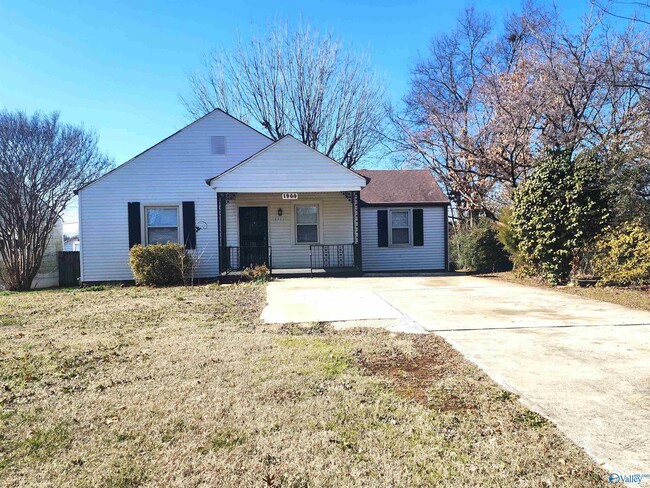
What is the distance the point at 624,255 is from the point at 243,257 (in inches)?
436

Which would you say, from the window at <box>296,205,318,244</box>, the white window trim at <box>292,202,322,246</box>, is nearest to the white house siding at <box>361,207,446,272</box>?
the white window trim at <box>292,202,322,246</box>

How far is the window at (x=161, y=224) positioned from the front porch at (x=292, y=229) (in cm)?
180

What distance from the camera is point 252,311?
7.23 metres

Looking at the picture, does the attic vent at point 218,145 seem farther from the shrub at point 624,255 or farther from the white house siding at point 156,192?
the shrub at point 624,255

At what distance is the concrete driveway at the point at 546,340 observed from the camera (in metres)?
2.72

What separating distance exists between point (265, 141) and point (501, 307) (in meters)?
10.3

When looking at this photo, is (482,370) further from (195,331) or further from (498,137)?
(498,137)

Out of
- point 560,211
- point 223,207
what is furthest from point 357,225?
point 560,211

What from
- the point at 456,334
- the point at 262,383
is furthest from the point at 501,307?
the point at 262,383

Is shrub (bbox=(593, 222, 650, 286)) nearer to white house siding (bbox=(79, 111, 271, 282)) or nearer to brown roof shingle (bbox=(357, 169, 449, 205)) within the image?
brown roof shingle (bbox=(357, 169, 449, 205))

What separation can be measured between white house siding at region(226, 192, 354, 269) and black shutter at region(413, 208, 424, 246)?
2.61m

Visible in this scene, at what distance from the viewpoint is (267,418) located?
2.91 m

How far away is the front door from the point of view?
14.6m

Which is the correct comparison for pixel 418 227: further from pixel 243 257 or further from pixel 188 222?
pixel 188 222
